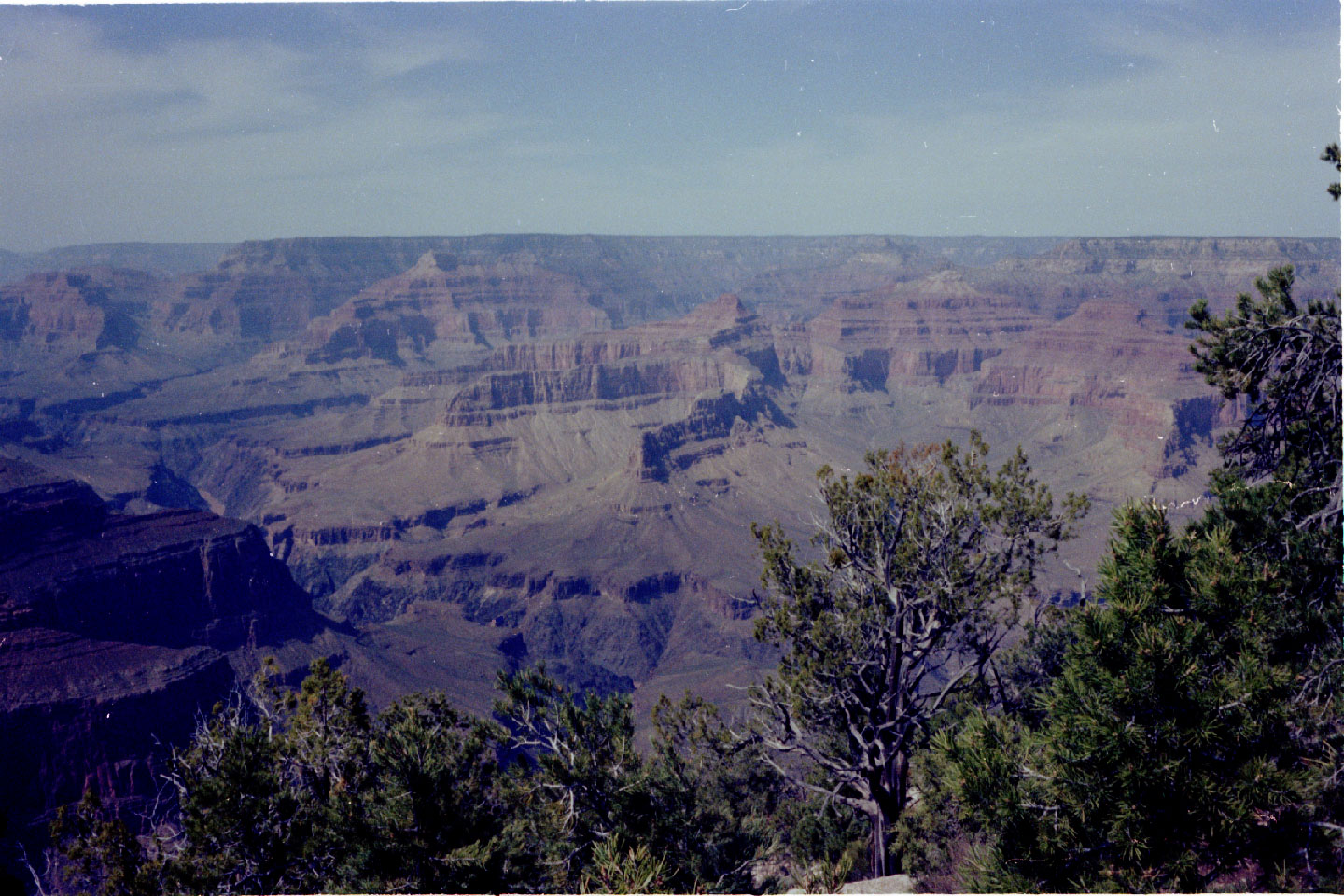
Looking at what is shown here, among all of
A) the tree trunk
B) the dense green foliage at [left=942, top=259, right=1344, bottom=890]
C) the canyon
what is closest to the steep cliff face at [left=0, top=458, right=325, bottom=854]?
the canyon

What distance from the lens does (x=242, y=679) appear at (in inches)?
2790

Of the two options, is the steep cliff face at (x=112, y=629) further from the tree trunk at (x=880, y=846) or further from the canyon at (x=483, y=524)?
the tree trunk at (x=880, y=846)

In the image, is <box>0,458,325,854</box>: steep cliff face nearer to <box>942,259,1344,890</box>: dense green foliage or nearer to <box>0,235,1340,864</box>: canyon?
<box>0,235,1340,864</box>: canyon

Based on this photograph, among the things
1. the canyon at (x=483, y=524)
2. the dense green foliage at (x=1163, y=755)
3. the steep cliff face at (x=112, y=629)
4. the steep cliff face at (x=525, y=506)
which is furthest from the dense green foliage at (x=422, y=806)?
the steep cliff face at (x=525, y=506)

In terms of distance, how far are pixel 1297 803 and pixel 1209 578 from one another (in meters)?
2.24

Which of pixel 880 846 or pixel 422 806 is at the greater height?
pixel 422 806

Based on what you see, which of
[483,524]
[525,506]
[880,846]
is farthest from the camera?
[525,506]

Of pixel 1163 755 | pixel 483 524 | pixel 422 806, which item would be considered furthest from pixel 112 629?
pixel 1163 755

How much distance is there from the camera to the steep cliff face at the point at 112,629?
5097 centimetres

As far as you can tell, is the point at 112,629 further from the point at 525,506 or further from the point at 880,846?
the point at 880,846

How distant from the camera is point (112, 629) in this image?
75688 millimetres

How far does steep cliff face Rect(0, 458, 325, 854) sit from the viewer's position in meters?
51.0

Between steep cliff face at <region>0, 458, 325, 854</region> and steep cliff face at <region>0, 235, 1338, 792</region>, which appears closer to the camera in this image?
steep cliff face at <region>0, 458, 325, 854</region>

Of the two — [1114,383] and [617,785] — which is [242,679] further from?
[1114,383]
